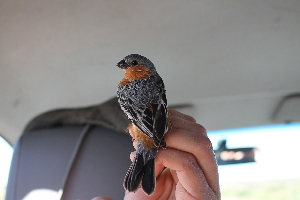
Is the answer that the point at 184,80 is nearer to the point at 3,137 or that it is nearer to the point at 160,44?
the point at 160,44

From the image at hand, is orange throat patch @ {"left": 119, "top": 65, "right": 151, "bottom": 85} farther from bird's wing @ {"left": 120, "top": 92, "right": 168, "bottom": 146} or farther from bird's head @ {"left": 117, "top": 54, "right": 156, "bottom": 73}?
bird's wing @ {"left": 120, "top": 92, "right": 168, "bottom": 146}

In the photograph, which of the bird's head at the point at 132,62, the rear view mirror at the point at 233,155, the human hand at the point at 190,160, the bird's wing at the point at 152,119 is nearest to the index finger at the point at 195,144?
the human hand at the point at 190,160

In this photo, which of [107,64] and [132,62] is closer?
[132,62]

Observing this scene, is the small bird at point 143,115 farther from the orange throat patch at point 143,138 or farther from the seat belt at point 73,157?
the seat belt at point 73,157

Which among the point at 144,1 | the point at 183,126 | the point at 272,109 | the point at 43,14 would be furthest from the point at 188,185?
the point at 272,109

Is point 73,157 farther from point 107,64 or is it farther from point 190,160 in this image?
point 190,160

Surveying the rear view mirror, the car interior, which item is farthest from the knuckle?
the rear view mirror

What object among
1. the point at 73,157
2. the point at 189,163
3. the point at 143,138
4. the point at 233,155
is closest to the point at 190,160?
the point at 189,163
